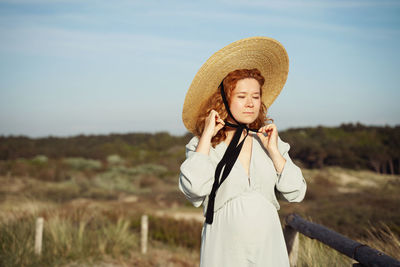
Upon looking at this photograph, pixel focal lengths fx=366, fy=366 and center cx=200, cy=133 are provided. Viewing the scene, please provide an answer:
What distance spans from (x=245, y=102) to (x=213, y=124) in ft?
0.88

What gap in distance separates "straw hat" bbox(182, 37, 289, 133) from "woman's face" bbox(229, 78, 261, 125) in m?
0.15

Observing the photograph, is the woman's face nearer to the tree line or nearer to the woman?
the woman

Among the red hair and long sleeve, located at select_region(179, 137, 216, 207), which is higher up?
the red hair

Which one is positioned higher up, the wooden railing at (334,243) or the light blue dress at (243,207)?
the light blue dress at (243,207)

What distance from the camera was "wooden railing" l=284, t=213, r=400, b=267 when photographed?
242 cm

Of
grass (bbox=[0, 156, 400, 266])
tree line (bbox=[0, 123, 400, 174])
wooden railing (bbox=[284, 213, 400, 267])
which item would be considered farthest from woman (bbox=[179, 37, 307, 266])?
tree line (bbox=[0, 123, 400, 174])

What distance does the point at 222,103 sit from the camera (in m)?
2.41

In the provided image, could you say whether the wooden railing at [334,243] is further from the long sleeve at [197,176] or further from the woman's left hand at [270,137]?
the long sleeve at [197,176]

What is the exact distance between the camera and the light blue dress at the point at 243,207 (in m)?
2.01

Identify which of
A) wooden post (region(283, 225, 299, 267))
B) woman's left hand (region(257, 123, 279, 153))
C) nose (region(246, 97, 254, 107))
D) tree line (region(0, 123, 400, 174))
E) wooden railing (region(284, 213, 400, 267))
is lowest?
tree line (region(0, 123, 400, 174))

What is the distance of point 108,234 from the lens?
726 centimetres

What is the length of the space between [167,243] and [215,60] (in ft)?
27.2

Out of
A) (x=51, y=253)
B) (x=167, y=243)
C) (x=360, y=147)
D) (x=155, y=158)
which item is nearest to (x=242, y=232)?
(x=51, y=253)

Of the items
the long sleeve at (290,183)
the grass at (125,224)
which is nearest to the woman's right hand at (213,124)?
the long sleeve at (290,183)
